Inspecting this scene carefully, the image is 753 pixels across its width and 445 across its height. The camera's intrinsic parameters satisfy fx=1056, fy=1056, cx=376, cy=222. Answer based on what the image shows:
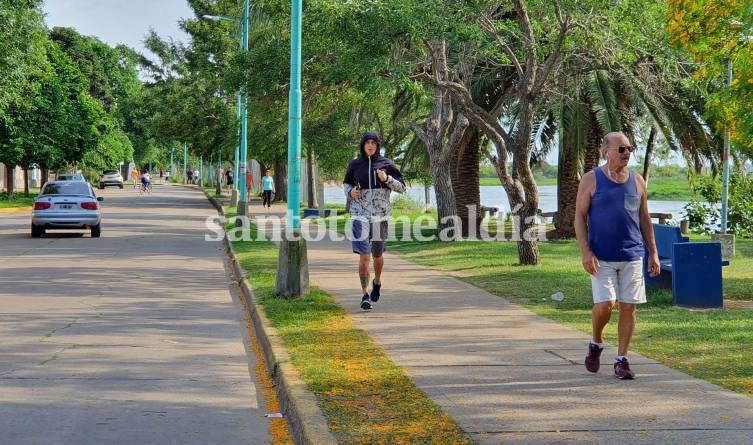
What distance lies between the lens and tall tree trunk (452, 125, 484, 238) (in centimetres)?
2716

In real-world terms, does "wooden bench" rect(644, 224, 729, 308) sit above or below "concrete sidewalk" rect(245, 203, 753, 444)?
above

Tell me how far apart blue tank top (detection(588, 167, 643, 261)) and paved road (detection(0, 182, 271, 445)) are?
271cm

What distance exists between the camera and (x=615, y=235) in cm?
758

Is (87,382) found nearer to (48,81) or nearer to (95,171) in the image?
(48,81)

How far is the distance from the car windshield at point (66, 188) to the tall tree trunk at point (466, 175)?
30.8 ft

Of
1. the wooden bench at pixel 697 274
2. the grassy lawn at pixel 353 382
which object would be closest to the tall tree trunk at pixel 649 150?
the wooden bench at pixel 697 274

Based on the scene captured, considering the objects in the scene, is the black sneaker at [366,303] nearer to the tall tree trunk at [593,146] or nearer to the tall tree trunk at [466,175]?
the tall tree trunk at [593,146]

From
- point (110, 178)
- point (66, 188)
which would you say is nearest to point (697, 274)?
point (66, 188)

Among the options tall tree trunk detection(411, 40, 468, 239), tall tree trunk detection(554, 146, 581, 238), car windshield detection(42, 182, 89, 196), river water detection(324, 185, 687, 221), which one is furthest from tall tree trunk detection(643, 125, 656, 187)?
car windshield detection(42, 182, 89, 196)

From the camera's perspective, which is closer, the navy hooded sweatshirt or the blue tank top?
the blue tank top

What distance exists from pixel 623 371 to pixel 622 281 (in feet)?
2.13

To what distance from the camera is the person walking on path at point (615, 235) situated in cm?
758

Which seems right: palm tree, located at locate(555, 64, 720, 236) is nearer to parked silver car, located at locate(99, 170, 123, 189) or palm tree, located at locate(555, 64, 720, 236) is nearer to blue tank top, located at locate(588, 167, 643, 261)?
blue tank top, located at locate(588, 167, 643, 261)

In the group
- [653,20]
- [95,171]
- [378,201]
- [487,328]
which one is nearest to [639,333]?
[487,328]
